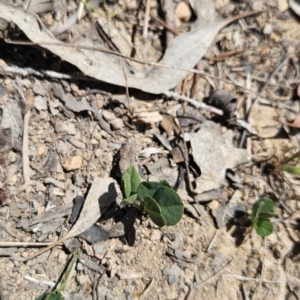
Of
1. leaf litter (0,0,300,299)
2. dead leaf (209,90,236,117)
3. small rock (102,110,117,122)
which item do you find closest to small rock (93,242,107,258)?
leaf litter (0,0,300,299)

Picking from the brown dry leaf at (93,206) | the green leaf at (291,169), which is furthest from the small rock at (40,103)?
the green leaf at (291,169)

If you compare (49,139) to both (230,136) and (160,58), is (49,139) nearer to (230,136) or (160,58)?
(160,58)

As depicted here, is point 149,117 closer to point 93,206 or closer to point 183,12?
point 93,206

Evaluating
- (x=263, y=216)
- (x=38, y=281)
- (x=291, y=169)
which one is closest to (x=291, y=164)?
(x=291, y=169)

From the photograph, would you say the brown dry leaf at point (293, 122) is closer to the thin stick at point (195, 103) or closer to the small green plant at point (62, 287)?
the thin stick at point (195, 103)

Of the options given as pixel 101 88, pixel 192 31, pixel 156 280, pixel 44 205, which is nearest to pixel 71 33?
pixel 101 88
